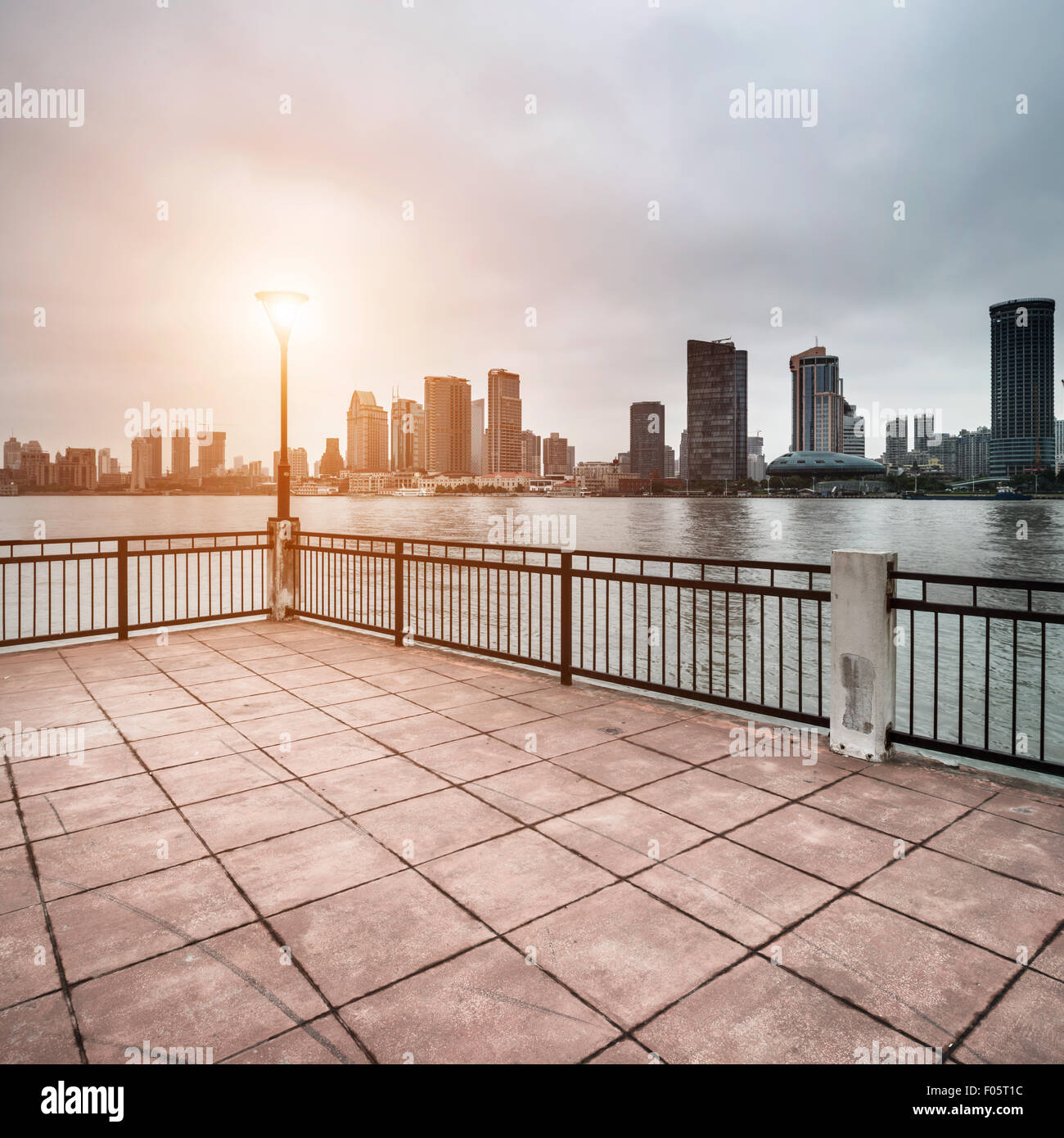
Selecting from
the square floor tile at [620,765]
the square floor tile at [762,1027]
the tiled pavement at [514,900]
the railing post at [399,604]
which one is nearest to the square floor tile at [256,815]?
the tiled pavement at [514,900]

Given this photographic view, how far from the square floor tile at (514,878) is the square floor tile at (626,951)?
96 millimetres

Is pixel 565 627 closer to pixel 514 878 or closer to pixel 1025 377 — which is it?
pixel 514 878

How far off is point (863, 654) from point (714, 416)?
178 metres

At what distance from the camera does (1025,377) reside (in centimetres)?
16875

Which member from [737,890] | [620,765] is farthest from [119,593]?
[737,890]

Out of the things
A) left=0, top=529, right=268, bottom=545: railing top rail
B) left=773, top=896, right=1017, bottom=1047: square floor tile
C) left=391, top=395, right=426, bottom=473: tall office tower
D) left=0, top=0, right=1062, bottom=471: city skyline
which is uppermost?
left=391, top=395, right=426, bottom=473: tall office tower

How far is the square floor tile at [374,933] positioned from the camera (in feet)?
8.30

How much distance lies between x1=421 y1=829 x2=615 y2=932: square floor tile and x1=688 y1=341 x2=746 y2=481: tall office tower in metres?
177

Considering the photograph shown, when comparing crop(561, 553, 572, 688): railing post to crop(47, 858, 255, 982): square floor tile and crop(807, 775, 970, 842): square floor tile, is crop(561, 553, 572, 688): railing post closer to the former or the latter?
crop(807, 775, 970, 842): square floor tile

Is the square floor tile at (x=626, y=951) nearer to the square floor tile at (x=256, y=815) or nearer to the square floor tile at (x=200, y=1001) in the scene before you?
the square floor tile at (x=200, y=1001)

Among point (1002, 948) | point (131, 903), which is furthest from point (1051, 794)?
point (131, 903)

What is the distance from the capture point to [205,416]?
44.5 ft

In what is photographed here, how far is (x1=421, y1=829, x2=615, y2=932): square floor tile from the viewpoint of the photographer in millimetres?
2979

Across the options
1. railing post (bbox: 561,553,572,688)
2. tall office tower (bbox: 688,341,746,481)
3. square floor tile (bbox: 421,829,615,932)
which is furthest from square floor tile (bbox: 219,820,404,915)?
tall office tower (bbox: 688,341,746,481)
